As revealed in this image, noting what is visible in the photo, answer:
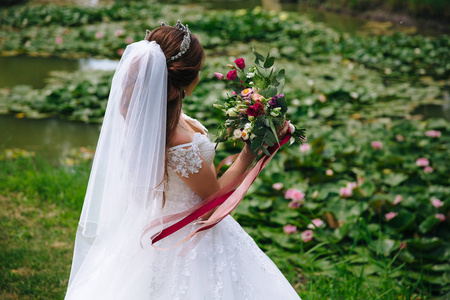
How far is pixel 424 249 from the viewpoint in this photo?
2.90 meters

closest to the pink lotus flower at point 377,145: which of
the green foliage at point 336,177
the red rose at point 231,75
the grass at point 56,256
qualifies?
the green foliage at point 336,177

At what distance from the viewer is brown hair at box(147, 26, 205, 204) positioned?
5.54 ft

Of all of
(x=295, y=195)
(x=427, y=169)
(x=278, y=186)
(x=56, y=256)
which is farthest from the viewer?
(x=427, y=169)

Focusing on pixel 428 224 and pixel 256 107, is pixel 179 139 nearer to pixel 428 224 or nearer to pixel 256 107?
pixel 256 107

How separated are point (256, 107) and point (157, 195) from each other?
56 centimetres

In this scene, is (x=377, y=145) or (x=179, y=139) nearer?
(x=179, y=139)

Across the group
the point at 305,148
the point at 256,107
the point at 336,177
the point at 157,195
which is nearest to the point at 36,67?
the point at 305,148

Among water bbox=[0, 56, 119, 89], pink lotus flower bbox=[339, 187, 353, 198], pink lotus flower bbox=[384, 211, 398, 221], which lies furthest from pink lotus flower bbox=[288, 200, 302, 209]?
water bbox=[0, 56, 119, 89]

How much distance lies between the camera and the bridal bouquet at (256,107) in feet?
5.86

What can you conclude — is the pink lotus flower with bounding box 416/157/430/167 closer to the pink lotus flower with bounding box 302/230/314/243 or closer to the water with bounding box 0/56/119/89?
the pink lotus flower with bounding box 302/230/314/243

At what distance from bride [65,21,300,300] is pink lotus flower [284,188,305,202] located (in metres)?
1.54

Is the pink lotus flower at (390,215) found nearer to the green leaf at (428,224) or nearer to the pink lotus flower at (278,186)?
the green leaf at (428,224)

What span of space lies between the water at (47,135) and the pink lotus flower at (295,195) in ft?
8.17

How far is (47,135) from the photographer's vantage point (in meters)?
5.20
